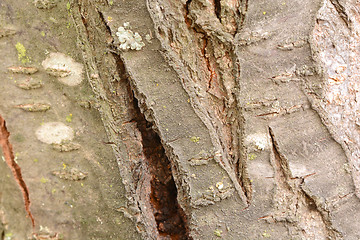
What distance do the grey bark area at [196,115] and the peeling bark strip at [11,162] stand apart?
24 mm

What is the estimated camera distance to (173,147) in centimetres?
118

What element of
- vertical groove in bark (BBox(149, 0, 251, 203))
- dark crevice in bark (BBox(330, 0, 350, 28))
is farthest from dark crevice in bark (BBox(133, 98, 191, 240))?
dark crevice in bark (BBox(330, 0, 350, 28))

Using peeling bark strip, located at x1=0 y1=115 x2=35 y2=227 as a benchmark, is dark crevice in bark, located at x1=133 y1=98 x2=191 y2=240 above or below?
below

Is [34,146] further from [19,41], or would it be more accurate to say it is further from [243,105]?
[243,105]

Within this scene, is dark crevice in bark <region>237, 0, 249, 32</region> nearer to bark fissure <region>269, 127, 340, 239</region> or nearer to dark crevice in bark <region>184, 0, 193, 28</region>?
dark crevice in bark <region>184, 0, 193, 28</region>

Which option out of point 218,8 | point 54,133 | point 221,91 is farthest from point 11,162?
point 218,8

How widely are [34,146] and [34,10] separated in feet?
1.78

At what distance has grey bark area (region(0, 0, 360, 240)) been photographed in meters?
1.14

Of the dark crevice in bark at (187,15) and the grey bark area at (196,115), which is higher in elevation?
the dark crevice in bark at (187,15)

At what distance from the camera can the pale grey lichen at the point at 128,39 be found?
45.1 inches

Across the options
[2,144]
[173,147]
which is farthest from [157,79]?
[2,144]

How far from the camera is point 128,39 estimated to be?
3.76ft

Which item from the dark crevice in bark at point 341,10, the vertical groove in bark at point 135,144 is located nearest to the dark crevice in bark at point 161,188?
the vertical groove in bark at point 135,144

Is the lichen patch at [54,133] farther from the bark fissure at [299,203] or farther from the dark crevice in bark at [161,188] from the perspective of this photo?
the bark fissure at [299,203]
